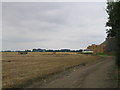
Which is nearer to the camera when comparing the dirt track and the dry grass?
the dirt track

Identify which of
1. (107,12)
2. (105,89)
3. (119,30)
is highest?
(107,12)

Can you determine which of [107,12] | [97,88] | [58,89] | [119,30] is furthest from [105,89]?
[107,12]

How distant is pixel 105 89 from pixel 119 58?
13.6m

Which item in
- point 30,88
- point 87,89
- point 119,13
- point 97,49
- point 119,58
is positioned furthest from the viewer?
point 97,49

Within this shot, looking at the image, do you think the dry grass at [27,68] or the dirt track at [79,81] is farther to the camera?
the dry grass at [27,68]

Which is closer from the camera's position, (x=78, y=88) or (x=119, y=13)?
(x=78, y=88)

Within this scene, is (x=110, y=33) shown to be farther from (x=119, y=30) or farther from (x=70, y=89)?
(x=70, y=89)

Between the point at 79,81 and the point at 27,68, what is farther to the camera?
the point at 27,68

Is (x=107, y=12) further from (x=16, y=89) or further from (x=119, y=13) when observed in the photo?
(x=16, y=89)

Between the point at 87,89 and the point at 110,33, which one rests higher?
the point at 110,33

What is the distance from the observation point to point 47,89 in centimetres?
1338

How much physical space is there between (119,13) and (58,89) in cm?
1042

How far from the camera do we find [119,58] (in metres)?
26.4

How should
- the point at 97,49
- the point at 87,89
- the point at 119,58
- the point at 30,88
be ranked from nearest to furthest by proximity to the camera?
the point at 87,89 → the point at 30,88 → the point at 119,58 → the point at 97,49
